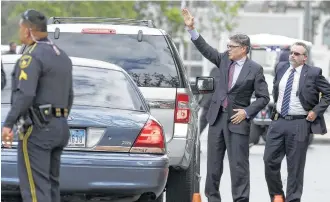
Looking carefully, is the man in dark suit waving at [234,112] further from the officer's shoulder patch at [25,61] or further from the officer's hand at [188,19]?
the officer's shoulder patch at [25,61]

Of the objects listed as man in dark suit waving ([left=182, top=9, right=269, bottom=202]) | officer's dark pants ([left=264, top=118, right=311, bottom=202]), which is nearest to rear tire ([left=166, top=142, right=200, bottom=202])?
man in dark suit waving ([left=182, top=9, right=269, bottom=202])

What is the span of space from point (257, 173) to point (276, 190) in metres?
4.74

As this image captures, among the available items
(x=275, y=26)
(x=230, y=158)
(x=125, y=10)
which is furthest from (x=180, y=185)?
(x=125, y=10)

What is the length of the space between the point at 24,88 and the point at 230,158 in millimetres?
3518

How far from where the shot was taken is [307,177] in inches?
628

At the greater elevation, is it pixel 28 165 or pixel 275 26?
pixel 28 165

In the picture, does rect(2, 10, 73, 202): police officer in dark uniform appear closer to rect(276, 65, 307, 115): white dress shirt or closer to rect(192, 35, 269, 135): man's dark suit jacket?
rect(192, 35, 269, 135): man's dark suit jacket

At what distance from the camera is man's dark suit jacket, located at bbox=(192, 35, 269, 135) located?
10875 millimetres

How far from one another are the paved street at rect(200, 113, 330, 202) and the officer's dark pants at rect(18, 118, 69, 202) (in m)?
4.87

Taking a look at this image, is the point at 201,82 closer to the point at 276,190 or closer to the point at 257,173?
the point at 276,190

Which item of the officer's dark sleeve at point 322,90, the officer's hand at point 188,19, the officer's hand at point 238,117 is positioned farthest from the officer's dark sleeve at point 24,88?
the officer's dark sleeve at point 322,90

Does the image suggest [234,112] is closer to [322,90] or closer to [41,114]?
[322,90]

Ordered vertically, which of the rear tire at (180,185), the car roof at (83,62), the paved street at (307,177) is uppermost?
the car roof at (83,62)

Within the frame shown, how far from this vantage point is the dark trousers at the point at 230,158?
10875 millimetres
